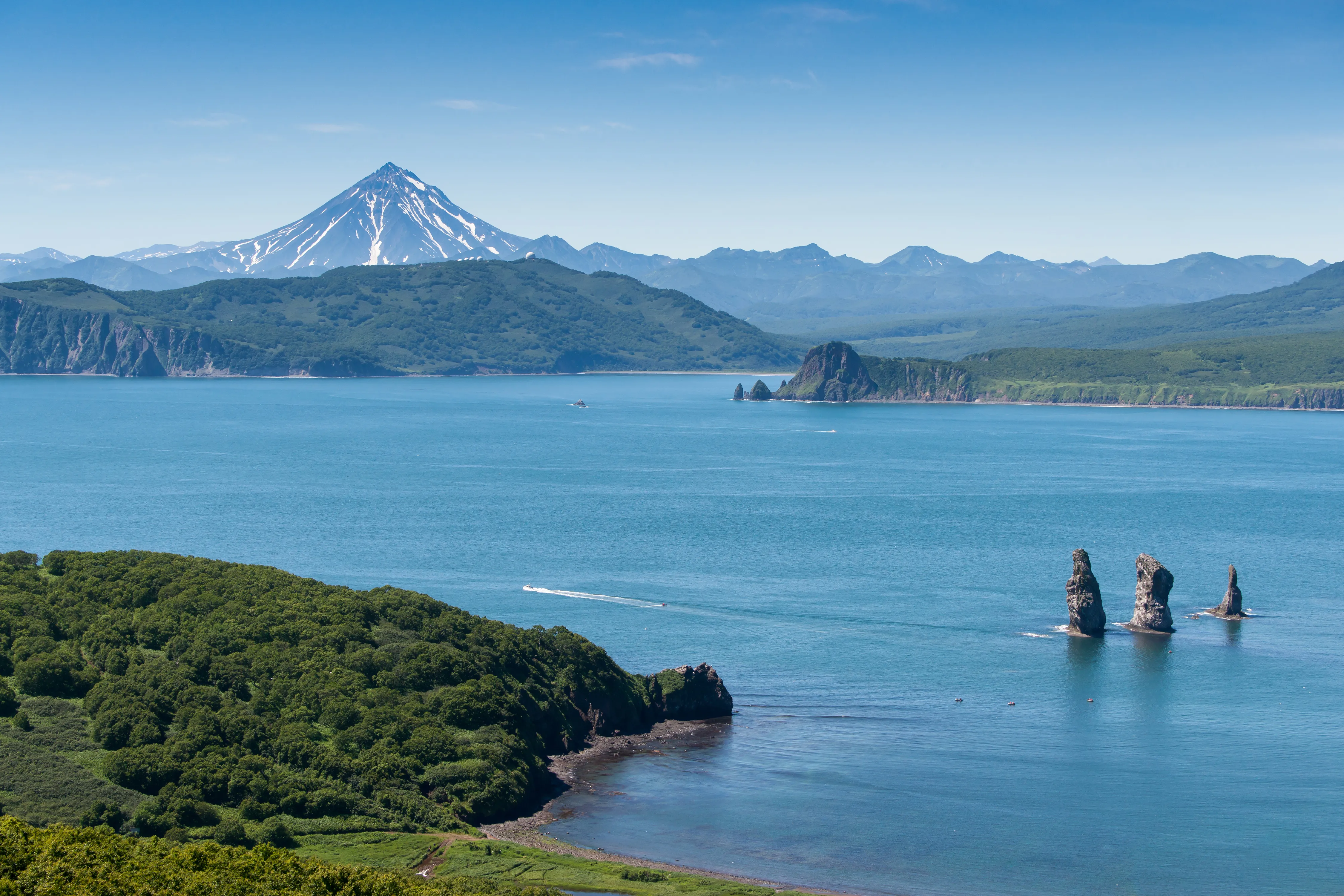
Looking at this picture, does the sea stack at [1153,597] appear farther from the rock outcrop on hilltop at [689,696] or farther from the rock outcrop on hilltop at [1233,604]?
the rock outcrop on hilltop at [689,696]

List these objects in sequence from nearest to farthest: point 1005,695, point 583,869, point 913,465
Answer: point 583,869, point 1005,695, point 913,465

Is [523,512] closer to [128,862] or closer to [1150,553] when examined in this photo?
[1150,553]

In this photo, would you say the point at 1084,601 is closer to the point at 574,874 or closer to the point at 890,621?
the point at 890,621

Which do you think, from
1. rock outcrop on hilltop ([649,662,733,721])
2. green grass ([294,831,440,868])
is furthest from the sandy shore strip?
green grass ([294,831,440,868])

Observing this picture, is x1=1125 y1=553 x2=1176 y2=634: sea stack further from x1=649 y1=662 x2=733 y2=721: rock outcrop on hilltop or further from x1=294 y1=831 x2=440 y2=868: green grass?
x1=294 y1=831 x2=440 y2=868: green grass

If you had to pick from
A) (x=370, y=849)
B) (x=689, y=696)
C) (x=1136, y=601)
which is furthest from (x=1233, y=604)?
(x=370, y=849)

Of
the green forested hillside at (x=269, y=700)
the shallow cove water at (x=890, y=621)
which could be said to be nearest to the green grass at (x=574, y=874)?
the shallow cove water at (x=890, y=621)

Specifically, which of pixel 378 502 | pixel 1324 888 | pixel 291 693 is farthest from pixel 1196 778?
pixel 378 502
